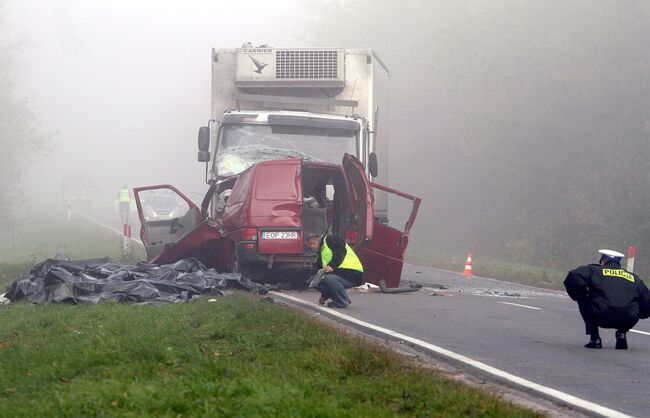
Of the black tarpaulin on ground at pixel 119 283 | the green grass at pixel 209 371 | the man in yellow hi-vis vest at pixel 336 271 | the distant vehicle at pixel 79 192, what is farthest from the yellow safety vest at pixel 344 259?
the distant vehicle at pixel 79 192

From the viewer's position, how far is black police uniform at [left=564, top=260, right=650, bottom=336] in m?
9.76

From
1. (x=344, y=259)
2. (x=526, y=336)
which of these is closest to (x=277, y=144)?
(x=344, y=259)

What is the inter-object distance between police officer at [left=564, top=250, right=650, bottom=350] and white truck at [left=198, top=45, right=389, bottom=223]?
8.47 meters

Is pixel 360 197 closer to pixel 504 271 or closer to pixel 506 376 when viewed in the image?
pixel 506 376

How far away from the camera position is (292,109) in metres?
18.9

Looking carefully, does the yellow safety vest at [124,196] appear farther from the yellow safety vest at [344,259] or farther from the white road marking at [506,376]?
the white road marking at [506,376]

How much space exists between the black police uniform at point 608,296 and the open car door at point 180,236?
25.7 feet

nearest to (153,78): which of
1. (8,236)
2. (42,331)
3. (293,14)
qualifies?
(293,14)

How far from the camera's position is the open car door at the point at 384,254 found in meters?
16.0

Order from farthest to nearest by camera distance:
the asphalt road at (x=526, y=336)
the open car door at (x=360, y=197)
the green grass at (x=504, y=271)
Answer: the green grass at (x=504, y=271) → the open car door at (x=360, y=197) → the asphalt road at (x=526, y=336)

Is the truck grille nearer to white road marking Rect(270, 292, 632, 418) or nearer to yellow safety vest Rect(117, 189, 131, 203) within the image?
white road marking Rect(270, 292, 632, 418)

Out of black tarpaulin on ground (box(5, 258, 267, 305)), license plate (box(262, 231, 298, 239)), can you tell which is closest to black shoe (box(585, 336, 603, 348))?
black tarpaulin on ground (box(5, 258, 267, 305))

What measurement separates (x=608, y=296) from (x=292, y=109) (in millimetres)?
10155

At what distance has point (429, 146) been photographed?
48031mm
